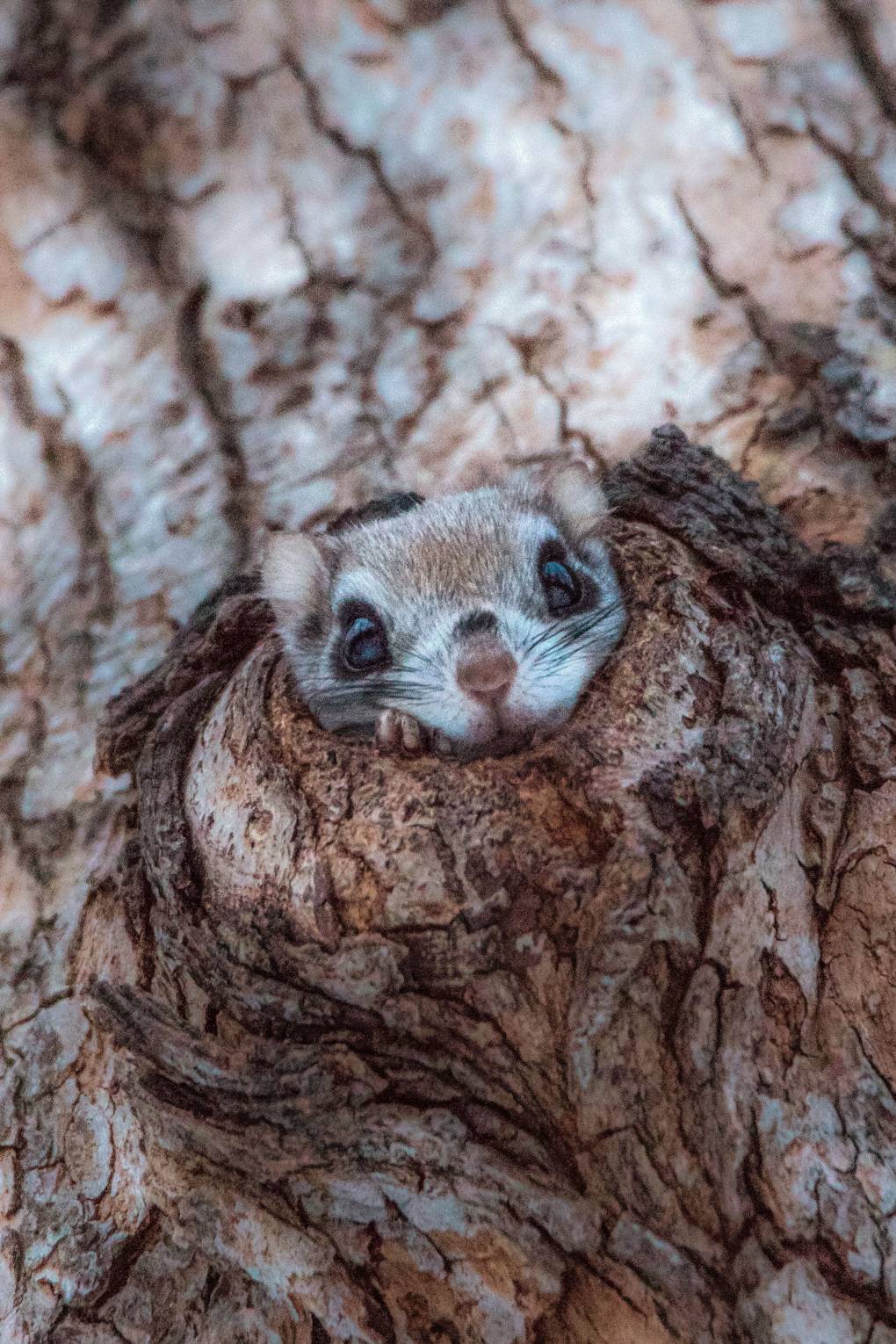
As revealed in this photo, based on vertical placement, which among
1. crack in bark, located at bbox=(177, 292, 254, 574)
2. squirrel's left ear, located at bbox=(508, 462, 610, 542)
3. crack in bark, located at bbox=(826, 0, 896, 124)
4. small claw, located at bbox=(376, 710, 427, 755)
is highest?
crack in bark, located at bbox=(826, 0, 896, 124)

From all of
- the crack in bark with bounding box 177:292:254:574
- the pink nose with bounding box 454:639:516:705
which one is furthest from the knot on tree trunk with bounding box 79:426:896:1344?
the crack in bark with bounding box 177:292:254:574

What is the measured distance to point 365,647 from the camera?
304 cm

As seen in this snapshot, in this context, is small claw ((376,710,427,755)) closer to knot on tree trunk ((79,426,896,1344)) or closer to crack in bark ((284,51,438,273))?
knot on tree trunk ((79,426,896,1344))

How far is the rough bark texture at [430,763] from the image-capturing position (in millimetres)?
1856

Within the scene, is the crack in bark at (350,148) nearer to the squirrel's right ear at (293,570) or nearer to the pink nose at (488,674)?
the squirrel's right ear at (293,570)

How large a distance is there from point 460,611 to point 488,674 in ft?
1.56

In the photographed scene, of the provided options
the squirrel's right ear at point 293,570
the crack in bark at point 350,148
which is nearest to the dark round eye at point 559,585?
the squirrel's right ear at point 293,570

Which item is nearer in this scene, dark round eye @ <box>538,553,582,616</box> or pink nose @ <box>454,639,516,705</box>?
pink nose @ <box>454,639,516,705</box>

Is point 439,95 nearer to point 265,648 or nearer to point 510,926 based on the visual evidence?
point 265,648

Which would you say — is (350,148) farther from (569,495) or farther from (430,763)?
(430,763)

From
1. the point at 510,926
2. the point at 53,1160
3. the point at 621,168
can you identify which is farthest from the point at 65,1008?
the point at 621,168

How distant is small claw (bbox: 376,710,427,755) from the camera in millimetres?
2338

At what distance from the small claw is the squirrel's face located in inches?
5.4

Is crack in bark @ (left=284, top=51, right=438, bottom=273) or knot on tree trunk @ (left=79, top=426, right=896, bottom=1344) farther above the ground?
crack in bark @ (left=284, top=51, right=438, bottom=273)
